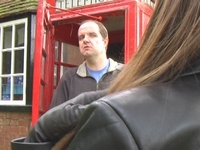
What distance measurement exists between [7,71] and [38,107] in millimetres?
2937

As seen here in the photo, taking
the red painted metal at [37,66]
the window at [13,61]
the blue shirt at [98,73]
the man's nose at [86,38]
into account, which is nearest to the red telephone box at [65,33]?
the red painted metal at [37,66]

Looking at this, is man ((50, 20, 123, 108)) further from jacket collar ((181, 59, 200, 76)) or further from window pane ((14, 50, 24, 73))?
window pane ((14, 50, 24, 73))

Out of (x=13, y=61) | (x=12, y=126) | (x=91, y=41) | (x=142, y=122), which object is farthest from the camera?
(x=13, y=61)

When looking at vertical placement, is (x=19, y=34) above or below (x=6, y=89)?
above

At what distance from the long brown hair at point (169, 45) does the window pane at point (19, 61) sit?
5.14m

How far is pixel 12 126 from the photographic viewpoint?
19.0 ft

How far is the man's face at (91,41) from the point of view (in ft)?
10.3

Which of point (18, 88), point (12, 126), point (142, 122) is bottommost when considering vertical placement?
point (12, 126)

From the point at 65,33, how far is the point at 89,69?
116 centimetres

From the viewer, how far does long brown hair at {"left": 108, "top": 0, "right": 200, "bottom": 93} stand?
82cm

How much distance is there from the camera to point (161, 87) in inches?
31.5

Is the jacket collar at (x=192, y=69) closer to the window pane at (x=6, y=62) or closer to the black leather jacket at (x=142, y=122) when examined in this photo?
the black leather jacket at (x=142, y=122)

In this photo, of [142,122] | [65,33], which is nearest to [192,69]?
[142,122]

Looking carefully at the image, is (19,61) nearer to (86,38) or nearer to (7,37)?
(7,37)
